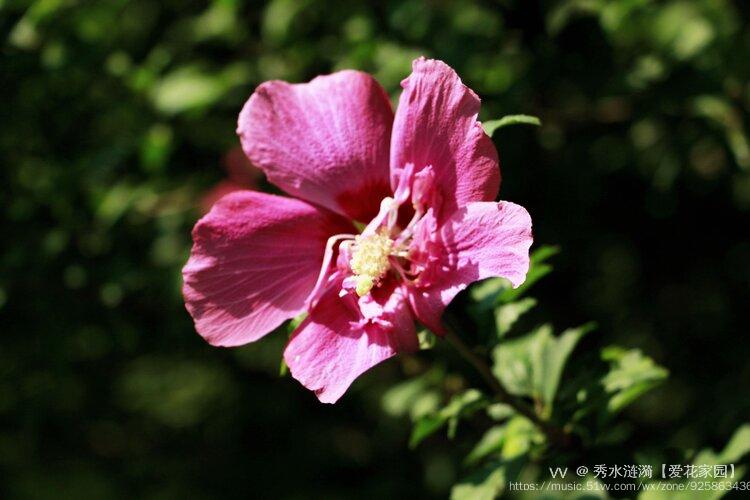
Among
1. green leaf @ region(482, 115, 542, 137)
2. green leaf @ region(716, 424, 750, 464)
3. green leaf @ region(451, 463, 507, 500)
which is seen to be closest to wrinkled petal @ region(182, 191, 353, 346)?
green leaf @ region(482, 115, 542, 137)

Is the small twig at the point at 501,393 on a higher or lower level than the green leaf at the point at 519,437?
higher

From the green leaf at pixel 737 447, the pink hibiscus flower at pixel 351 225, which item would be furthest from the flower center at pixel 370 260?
the green leaf at pixel 737 447

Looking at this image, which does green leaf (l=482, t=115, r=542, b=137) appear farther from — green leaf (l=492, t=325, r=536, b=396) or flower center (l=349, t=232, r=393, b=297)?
green leaf (l=492, t=325, r=536, b=396)

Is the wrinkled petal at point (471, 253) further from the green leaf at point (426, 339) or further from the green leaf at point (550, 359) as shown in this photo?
the green leaf at point (550, 359)

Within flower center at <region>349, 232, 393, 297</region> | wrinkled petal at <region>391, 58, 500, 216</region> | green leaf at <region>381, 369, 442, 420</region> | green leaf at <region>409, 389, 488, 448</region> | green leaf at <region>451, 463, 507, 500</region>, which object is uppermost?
wrinkled petal at <region>391, 58, 500, 216</region>

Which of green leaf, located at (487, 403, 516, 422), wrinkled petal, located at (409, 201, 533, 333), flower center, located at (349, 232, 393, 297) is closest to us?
wrinkled petal, located at (409, 201, 533, 333)

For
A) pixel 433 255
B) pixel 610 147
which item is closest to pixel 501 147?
pixel 610 147

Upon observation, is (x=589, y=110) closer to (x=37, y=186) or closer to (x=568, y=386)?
(x=568, y=386)
